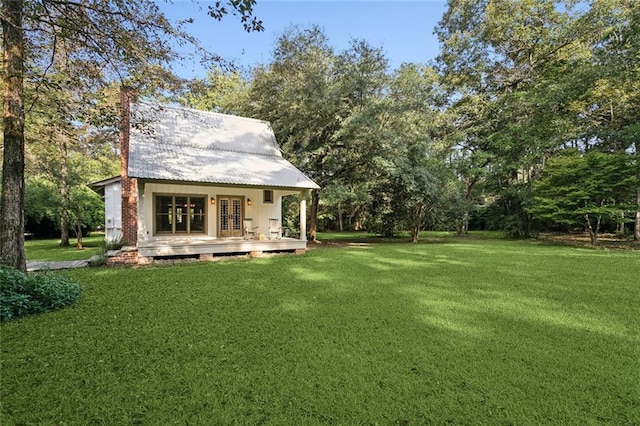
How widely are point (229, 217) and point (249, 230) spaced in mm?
978

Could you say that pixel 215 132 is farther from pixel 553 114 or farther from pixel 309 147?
pixel 553 114

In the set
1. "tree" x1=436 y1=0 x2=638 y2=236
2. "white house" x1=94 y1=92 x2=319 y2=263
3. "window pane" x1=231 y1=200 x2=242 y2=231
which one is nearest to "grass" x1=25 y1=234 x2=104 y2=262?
"white house" x1=94 y1=92 x2=319 y2=263

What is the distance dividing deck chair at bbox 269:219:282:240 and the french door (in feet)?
4.19

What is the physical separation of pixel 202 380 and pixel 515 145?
19907mm

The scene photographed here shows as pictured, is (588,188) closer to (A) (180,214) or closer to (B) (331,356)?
(B) (331,356)

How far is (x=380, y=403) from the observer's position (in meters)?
2.61

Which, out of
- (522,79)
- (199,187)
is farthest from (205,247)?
(522,79)

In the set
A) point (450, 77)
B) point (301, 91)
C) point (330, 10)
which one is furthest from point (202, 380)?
point (450, 77)

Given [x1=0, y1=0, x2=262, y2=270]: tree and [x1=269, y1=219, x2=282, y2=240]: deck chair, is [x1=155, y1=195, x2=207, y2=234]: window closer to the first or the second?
[x1=269, y1=219, x2=282, y2=240]: deck chair

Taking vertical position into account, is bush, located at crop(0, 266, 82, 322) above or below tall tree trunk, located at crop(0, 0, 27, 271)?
below

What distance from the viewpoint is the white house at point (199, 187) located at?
10.1m

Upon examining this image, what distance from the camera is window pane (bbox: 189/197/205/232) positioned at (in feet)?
41.1

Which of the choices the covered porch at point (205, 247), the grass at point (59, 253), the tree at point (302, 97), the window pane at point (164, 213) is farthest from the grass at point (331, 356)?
the tree at point (302, 97)

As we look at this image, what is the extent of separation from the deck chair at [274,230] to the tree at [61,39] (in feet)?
24.7
